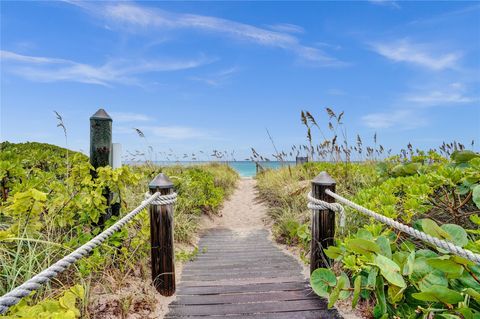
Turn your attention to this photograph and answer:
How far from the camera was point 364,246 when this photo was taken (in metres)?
1.67

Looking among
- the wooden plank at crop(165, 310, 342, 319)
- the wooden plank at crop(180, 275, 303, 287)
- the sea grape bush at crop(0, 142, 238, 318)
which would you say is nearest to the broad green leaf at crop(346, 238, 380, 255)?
the wooden plank at crop(165, 310, 342, 319)

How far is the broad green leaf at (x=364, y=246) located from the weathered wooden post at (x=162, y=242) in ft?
5.57

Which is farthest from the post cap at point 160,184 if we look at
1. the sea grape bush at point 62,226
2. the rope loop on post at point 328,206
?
the rope loop on post at point 328,206

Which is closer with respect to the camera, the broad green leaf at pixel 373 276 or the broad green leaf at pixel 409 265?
the broad green leaf at pixel 409 265

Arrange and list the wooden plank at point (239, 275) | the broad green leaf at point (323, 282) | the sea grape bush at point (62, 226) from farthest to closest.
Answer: the wooden plank at point (239, 275) < the sea grape bush at point (62, 226) < the broad green leaf at point (323, 282)

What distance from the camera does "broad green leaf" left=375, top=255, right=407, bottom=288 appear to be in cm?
150

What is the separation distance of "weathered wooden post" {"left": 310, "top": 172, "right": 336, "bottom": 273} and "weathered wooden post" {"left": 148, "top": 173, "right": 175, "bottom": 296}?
1381 mm

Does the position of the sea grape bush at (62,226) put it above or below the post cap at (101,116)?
below

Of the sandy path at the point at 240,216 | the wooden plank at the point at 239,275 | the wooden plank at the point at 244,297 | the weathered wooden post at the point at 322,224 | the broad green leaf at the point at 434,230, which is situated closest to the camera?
the broad green leaf at the point at 434,230

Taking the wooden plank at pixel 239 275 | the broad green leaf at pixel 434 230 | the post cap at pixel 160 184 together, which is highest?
the post cap at pixel 160 184

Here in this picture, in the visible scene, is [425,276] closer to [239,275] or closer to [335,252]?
[335,252]

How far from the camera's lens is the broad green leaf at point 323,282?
2044 millimetres

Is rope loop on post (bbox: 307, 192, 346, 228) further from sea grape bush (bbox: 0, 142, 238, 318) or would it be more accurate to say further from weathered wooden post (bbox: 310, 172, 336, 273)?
sea grape bush (bbox: 0, 142, 238, 318)

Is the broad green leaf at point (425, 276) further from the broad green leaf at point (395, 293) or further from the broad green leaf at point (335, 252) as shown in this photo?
the broad green leaf at point (335, 252)
